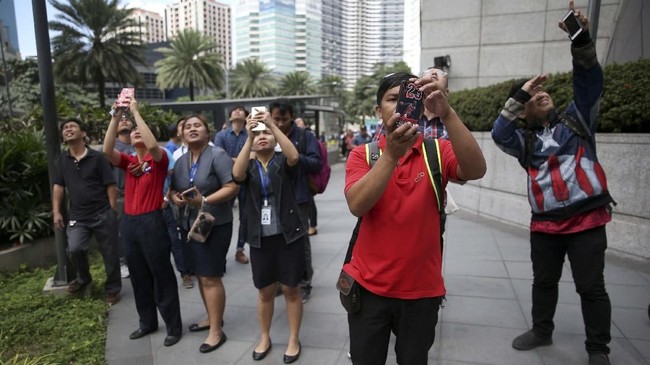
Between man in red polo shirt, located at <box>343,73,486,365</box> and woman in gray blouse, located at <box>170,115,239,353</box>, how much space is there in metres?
1.64

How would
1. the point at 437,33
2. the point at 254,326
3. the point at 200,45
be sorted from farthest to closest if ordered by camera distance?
the point at 200,45
the point at 437,33
the point at 254,326

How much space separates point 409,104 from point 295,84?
58932mm

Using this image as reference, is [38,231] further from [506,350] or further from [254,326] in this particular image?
[506,350]

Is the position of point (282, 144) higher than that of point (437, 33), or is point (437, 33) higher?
point (437, 33)

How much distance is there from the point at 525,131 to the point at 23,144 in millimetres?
6246

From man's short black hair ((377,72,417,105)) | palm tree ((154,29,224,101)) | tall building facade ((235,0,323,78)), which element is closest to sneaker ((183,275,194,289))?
man's short black hair ((377,72,417,105))

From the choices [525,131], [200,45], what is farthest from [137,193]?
[200,45]

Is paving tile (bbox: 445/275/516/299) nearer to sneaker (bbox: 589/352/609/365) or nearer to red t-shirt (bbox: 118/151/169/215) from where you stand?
sneaker (bbox: 589/352/609/365)

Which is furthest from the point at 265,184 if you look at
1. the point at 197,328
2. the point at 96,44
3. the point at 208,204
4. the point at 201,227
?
the point at 96,44

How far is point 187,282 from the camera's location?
4852 mm

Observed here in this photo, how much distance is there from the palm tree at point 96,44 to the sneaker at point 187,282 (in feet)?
84.3

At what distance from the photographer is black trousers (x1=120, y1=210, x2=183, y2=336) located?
348 centimetres

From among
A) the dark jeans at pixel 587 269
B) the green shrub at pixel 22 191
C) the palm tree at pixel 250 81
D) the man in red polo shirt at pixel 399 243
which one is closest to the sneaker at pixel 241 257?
the green shrub at pixel 22 191

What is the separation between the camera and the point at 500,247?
5945mm
